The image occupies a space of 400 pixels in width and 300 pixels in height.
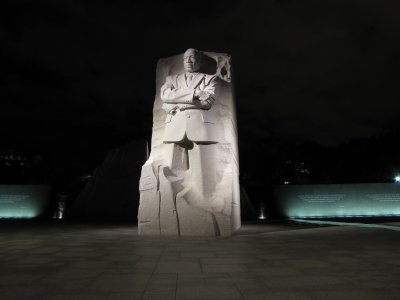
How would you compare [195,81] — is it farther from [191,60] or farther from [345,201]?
[345,201]

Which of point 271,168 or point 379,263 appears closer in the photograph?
point 379,263

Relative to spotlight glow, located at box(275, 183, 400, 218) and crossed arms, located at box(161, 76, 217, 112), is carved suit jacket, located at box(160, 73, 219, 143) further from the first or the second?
spotlight glow, located at box(275, 183, 400, 218)

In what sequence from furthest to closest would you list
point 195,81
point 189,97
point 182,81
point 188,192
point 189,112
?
point 182,81, point 195,81, point 189,112, point 189,97, point 188,192

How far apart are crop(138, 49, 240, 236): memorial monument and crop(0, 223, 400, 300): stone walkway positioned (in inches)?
77.9

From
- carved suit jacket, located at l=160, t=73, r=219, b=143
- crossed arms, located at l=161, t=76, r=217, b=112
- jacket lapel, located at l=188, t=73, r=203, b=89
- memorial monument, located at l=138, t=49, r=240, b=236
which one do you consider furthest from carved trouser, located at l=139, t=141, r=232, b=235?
jacket lapel, located at l=188, t=73, r=203, b=89

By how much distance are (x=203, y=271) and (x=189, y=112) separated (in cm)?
552

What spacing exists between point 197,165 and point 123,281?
543 cm

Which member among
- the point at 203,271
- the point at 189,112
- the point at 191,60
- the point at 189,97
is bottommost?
the point at 203,271

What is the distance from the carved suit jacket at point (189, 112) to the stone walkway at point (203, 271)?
11.0 feet

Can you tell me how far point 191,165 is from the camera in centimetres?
896

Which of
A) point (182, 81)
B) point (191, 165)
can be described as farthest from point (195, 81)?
point (191, 165)

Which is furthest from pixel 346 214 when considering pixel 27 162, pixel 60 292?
pixel 27 162

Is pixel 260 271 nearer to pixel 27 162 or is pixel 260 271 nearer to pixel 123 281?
pixel 123 281

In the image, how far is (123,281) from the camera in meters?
3.58
